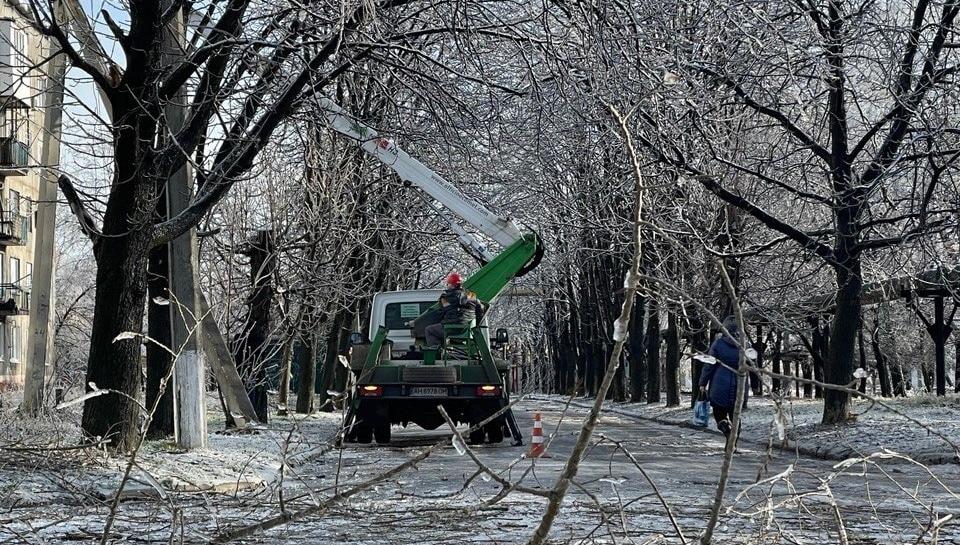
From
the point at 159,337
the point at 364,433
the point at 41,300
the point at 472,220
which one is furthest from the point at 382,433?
the point at 41,300

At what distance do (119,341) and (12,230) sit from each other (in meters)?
42.1

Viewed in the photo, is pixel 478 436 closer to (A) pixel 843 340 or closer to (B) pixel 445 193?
(B) pixel 445 193

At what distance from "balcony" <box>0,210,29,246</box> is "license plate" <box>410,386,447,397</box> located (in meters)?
35.4

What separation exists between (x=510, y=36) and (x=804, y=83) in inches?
424

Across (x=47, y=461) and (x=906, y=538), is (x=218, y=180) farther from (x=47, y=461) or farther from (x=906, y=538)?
(x=906, y=538)

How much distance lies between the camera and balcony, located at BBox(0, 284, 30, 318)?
5093 centimetres

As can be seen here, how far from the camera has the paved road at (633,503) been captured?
655 centimetres

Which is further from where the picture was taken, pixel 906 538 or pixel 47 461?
pixel 47 461

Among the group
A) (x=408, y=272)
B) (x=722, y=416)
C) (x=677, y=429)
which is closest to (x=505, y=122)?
(x=722, y=416)

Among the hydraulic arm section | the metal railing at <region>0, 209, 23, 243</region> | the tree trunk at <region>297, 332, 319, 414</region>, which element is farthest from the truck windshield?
the metal railing at <region>0, 209, 23, 243</region>

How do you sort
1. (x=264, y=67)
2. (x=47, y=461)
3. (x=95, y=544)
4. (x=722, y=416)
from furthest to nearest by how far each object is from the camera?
(x=722, y=416), (x=264, y=67), (x=47, y=461), (x=95, y=544)

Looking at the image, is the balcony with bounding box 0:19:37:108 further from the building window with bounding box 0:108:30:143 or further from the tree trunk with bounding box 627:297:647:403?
the tree trunk with bounding box 627:297:647:403

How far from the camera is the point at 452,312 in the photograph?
20.3 meters

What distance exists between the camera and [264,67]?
13.9 metres
